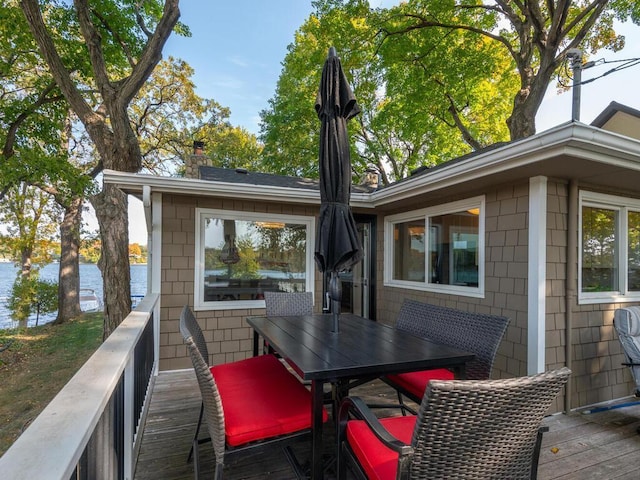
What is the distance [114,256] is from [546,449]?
7351 millimetres

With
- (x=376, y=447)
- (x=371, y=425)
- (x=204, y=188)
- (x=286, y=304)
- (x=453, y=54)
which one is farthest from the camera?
(x=453, y=54)

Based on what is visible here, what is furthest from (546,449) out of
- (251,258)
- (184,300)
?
(184,300)

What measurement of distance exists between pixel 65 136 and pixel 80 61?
4.06m

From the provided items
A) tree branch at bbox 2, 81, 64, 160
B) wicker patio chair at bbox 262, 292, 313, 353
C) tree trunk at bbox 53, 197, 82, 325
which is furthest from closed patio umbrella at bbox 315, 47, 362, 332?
tree trunk at bbox 53, 197, 82, 325

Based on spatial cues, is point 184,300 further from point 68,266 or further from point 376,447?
point 68,266

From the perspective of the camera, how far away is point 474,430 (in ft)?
4.32

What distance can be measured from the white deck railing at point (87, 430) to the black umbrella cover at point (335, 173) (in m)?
1.47

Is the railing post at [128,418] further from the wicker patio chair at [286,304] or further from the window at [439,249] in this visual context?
the window at [439,249]

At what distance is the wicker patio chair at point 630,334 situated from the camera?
301cm

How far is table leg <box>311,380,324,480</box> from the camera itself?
1.82 m

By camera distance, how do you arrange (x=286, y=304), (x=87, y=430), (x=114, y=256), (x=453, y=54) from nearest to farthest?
(x=87, y=430) → (x=286, y=304) → (x=114, y=256) → (x=453, y=54)

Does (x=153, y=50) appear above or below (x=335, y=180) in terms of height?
above

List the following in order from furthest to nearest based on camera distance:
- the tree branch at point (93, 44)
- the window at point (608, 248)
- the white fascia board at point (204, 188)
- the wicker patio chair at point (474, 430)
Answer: the tree branch at point (93, 44) < the white fascia board at point (204, 188) < the window at point (608, 248) < the wicker patio chair at point (474, 430)

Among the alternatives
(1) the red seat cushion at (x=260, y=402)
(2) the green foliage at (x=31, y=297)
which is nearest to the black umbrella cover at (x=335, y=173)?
(1) the red seat cushion at (x=260, y=402)
